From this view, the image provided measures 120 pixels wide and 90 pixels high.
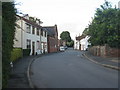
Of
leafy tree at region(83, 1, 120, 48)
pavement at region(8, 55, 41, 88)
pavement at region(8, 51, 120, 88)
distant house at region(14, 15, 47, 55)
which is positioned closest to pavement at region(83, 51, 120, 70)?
pavement at region(8, 51, 120, 88)

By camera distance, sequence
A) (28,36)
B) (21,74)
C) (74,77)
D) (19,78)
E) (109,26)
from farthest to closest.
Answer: (28,36), (109,26), (21,74), (74,77), (19,78)

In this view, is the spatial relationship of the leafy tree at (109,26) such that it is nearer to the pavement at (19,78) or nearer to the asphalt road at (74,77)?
the asphalt road at (74,77)

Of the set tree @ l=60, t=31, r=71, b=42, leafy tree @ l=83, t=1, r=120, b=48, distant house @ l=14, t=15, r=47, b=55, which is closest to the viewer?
leafy tree @ l=83, t=1, r=120, b=48

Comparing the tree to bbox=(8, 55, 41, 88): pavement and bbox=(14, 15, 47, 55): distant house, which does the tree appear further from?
bbox=(8, 55, 41, 88): pavement

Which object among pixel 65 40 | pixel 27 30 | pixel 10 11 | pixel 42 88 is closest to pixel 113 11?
pixel 27 30

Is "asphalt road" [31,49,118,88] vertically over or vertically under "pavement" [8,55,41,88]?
under

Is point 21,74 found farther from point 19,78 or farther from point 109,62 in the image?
point 109,62

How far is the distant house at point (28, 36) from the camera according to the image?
36375 mm

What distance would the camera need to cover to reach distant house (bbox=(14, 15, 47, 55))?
36375 millimetres

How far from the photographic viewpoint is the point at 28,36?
3925 centimetres

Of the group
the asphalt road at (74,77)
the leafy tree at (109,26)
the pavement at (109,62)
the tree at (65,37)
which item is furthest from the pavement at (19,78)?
the tree at (65,37)

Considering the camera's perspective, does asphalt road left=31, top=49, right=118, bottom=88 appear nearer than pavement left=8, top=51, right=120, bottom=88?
No

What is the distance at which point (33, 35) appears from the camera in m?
42.3

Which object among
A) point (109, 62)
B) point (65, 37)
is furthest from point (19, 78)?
point (65, 37)
